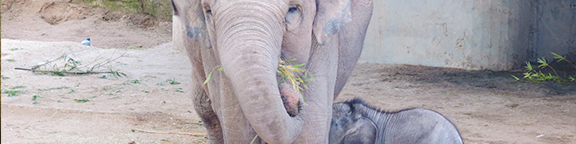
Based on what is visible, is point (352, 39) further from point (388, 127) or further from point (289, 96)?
point (289, 96)

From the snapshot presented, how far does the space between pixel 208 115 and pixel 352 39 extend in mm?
1213

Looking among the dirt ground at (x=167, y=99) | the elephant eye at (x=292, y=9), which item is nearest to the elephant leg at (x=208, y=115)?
the dirt ground at (x=167, y=99)

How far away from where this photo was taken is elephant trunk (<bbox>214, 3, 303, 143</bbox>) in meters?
2.49

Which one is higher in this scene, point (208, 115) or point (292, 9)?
point (292, 9)

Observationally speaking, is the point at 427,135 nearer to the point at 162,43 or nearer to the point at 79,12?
the point at 162,43

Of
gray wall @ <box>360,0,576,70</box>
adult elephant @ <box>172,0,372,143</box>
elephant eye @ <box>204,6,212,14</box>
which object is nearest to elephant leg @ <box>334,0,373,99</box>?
adult elephant @ <box>172,0,372,143</box>

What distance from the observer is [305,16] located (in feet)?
9.66

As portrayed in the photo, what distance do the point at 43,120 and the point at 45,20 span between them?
33.3 feet

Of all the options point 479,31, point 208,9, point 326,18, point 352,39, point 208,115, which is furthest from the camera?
point 479,31

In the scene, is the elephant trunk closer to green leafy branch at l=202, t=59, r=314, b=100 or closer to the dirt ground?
green leafy branch at l=202, t=59, r=314, b=100

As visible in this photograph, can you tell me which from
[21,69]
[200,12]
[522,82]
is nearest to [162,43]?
[21,69]

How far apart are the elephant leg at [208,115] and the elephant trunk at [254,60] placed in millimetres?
1568

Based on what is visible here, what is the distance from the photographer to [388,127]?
438 centimetres

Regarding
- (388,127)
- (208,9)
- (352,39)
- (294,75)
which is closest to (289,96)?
(294,75)
